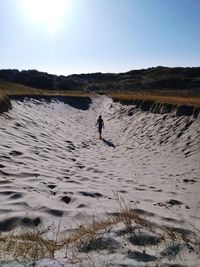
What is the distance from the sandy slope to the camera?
8.87m

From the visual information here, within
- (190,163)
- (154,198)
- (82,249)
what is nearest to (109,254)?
(82,249)

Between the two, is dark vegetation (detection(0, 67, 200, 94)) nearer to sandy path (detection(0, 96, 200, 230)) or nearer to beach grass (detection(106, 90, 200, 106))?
beach grass (detection(106, 90, 200, 106))

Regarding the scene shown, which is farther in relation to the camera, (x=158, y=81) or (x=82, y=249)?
(x=158, y=81)

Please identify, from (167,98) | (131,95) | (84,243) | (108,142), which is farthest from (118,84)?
(84,243)

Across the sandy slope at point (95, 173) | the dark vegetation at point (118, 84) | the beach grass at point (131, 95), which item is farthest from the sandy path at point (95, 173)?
the dark vegetation at point (118, 84)

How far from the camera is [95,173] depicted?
1412 cm

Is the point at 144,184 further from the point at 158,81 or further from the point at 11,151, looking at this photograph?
the point at 158,81

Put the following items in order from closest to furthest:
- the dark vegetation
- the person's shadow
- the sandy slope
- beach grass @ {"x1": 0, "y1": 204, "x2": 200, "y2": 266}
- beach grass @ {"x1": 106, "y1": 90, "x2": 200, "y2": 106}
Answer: beach grass @ {"x1": 0, "y1": 204, "x2": 200, "y2": 266} → the sandy slope → the person's shadow → beach grass @ {"x1": 106, "y1": 90, "x2": 200, "y2": 106} → the dark vegetation

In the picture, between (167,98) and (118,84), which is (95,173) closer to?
(167,98)

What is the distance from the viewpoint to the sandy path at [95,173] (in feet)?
29.6

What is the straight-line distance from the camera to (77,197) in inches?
396

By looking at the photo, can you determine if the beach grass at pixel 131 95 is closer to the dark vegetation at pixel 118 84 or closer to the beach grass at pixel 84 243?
the beach grass at pixel 84 243

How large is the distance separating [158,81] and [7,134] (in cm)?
11983

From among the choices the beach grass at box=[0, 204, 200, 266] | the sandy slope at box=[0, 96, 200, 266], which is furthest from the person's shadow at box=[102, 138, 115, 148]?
the beach grass at box=[0, 204, 200, 266]
